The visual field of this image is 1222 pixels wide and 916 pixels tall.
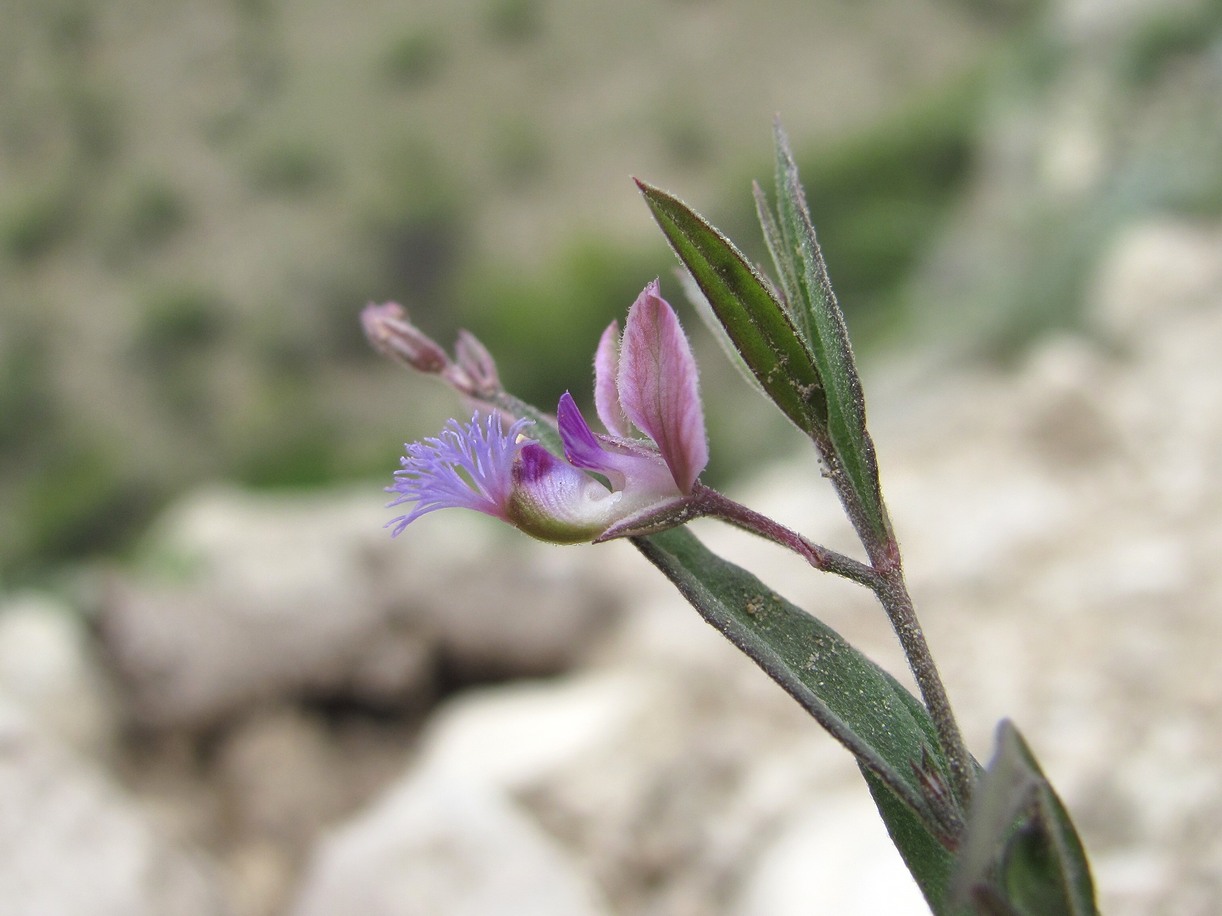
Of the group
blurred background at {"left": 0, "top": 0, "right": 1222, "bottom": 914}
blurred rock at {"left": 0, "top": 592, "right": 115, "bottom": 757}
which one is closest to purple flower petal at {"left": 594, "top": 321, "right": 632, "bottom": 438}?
blurred rock at {"left": 0, "top": 592, "right": 115, "bottom": 757}

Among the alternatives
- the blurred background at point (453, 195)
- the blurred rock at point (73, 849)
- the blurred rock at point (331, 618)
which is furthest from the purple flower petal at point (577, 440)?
the blurred background at point (453, 195)

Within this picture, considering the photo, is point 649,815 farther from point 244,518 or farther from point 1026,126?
point 1026,126

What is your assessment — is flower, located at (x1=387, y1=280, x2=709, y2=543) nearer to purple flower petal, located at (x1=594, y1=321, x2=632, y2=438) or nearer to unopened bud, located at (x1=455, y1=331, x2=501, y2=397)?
purple flower petal, located at (x1=594, y1=321, x2=632, y2=438)

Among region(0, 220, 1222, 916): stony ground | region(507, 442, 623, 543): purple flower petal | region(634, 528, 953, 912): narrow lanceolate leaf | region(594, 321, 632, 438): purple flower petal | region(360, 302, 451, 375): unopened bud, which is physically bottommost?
region(634, 528, 953, 912): narrow lanceolate leaf

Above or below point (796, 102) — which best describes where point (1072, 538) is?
below

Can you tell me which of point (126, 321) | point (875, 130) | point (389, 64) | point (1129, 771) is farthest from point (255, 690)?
point (389, 64)

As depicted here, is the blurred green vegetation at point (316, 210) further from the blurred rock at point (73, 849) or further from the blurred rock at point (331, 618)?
the blurred rock at point (73, 849)
